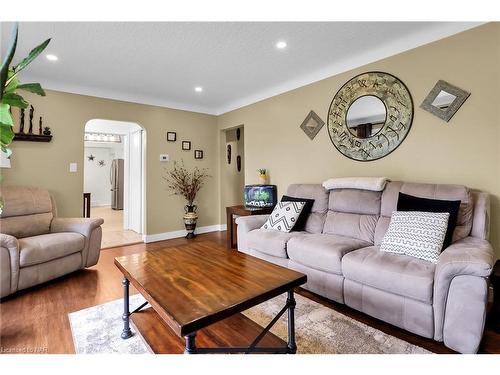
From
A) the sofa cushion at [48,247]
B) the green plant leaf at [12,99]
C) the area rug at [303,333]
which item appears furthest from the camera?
the sofa cushion at [48,247]

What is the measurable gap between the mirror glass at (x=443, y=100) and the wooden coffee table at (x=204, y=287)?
2052 millimetres

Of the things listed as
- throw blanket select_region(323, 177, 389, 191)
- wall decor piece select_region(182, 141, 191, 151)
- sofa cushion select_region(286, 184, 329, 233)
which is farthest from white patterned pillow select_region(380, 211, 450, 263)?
wall decor piece select_region(182, 141, 191, 151)

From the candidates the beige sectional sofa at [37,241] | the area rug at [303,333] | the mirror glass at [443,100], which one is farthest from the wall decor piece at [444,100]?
the beige sectional sofa at [37,241]

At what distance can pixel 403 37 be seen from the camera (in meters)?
2.54

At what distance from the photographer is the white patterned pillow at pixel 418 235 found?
1.86 metres

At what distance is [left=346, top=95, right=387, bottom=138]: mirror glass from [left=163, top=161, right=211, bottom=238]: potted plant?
286 centimetres

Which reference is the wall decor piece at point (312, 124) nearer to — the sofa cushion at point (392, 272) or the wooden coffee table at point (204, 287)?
the sofa cushion at point (392, 272)

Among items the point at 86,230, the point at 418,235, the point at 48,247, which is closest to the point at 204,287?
the point at 418,235

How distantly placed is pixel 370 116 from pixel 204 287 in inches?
98.6

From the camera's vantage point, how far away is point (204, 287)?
1.44 meters

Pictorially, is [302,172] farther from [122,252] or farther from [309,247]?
[122,252]

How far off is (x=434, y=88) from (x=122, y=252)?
4233 millimetres

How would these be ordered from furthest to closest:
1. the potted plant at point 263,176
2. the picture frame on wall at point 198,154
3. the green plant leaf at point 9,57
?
the picture frame on wall at point 198,154 → the potted plant at point 263,176 → the green plant leaf at point 9,57

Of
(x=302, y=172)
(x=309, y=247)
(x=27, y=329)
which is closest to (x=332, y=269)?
(x=309, y=247)
